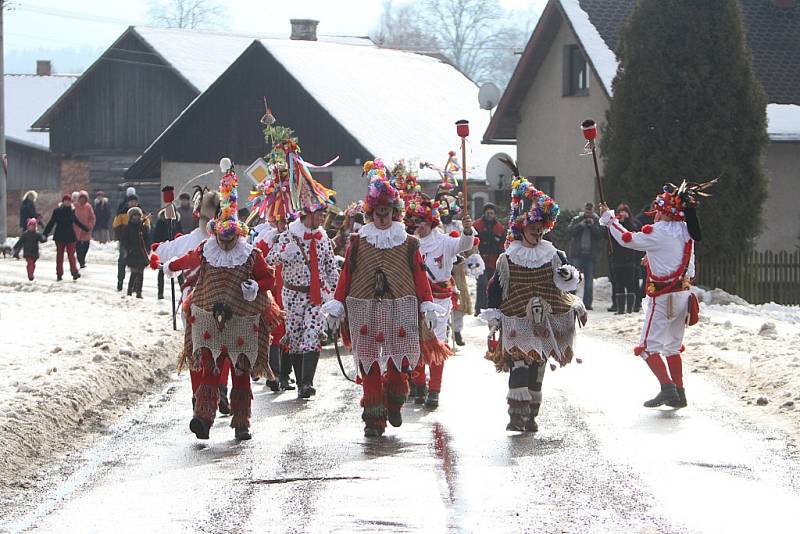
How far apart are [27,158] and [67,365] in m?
47.1

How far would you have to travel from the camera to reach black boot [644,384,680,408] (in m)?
12.7

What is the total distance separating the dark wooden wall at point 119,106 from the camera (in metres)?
53.9

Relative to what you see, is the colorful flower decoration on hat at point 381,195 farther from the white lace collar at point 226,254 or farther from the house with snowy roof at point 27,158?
the house with snowy roof at point 27,158

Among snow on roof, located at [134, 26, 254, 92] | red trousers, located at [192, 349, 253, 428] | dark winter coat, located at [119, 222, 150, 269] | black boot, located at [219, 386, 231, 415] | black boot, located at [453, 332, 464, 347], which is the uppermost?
snow on roof, located at [134, 26, 254, 92]

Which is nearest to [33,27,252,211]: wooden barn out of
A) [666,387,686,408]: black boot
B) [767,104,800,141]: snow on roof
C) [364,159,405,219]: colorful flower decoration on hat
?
[767,104,800,141]: snow on roof

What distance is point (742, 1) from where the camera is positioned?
3597 centimetres

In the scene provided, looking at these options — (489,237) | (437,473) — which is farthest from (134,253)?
(437,473)

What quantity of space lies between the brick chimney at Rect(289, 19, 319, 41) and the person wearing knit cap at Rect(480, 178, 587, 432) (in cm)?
4653

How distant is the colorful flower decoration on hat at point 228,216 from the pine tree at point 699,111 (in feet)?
55.4

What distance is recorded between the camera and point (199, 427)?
10.9m

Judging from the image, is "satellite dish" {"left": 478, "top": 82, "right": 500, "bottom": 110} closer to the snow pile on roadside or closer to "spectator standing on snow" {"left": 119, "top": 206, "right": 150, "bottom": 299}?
"spectator standing on snow" {"left": 119, "top": 206, "right": 150, "bottom": 299}

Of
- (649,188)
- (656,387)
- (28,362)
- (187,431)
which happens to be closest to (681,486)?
(187,431)

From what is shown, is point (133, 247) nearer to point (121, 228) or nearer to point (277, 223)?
point (121, 228)

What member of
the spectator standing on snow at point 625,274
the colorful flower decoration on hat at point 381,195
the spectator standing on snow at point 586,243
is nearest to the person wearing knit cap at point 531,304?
the colorful flower decoration on hat at point 381,195
